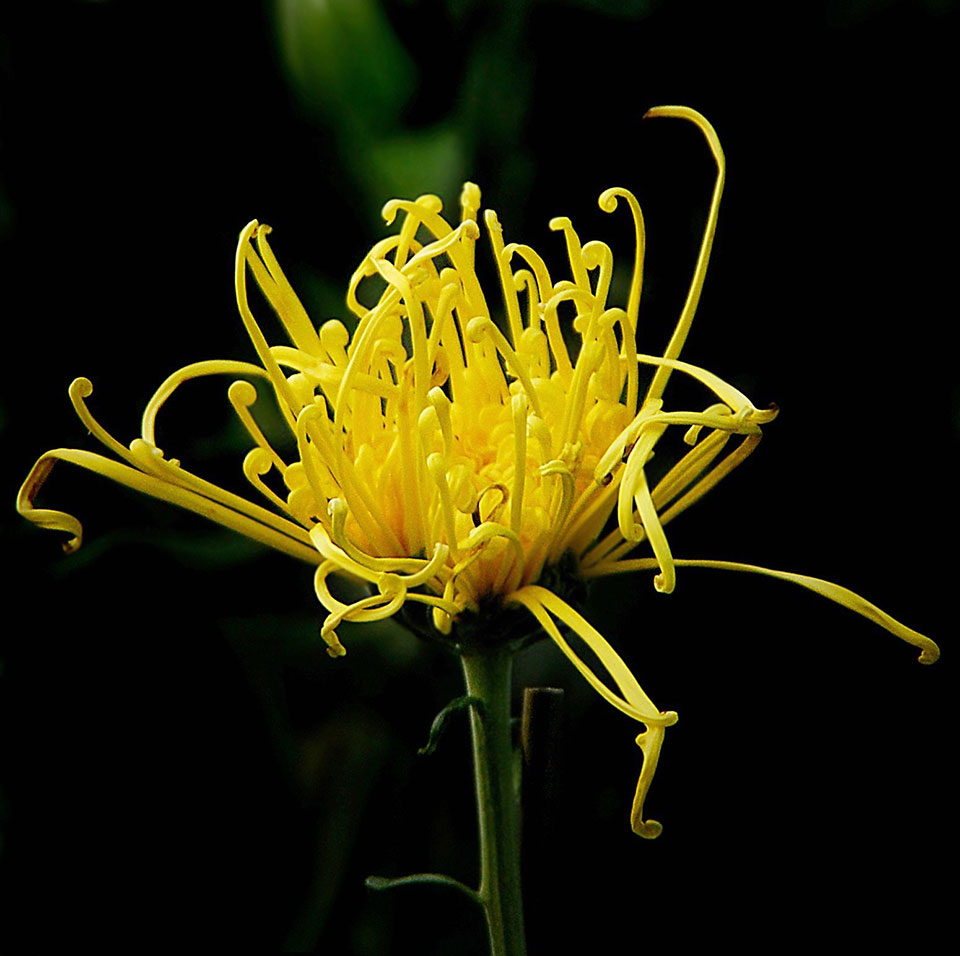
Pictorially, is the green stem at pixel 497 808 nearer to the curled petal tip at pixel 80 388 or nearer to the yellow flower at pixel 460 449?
the yellow flower at pixel 460 449

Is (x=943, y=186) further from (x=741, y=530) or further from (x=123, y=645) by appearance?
(x=123, y=645)

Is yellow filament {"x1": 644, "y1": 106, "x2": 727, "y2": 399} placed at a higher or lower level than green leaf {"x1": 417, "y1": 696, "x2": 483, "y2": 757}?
higher

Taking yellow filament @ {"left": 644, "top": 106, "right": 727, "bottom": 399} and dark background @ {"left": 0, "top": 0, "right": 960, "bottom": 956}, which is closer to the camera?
yellow filament @ {"left": 644, "top": 106, "right": 727, "bottom": 399}

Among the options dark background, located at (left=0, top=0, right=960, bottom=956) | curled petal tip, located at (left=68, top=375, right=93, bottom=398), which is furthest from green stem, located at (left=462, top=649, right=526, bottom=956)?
dark background, located at (left=0, top=0, right=960, bottom=956)

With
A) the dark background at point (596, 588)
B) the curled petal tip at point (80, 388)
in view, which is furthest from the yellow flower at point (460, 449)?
the dark background at point (596, 588)

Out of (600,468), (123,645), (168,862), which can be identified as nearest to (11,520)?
(123,645)

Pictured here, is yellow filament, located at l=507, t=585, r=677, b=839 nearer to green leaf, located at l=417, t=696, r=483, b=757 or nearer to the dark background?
green leaf, located at l=417, t=696, r=483, b=757
